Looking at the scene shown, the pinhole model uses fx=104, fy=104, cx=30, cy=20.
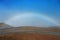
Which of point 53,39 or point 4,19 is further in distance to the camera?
point 4,19

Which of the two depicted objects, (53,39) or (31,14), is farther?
(31,14)

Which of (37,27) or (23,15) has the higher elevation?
(23,15)

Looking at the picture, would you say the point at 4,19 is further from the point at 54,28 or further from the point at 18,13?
the point at 54,28

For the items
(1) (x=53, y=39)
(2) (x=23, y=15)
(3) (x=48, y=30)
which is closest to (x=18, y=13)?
(2) (x=23, y=15)

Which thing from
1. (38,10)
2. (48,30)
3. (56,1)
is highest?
(56,1)

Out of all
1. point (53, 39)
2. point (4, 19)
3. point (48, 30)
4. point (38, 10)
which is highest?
point (38, 10)

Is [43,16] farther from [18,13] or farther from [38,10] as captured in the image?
[18,13]

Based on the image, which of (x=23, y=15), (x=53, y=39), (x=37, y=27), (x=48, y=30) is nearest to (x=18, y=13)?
(x=23, y=15)

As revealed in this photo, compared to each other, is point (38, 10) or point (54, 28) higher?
point (38, 10)
